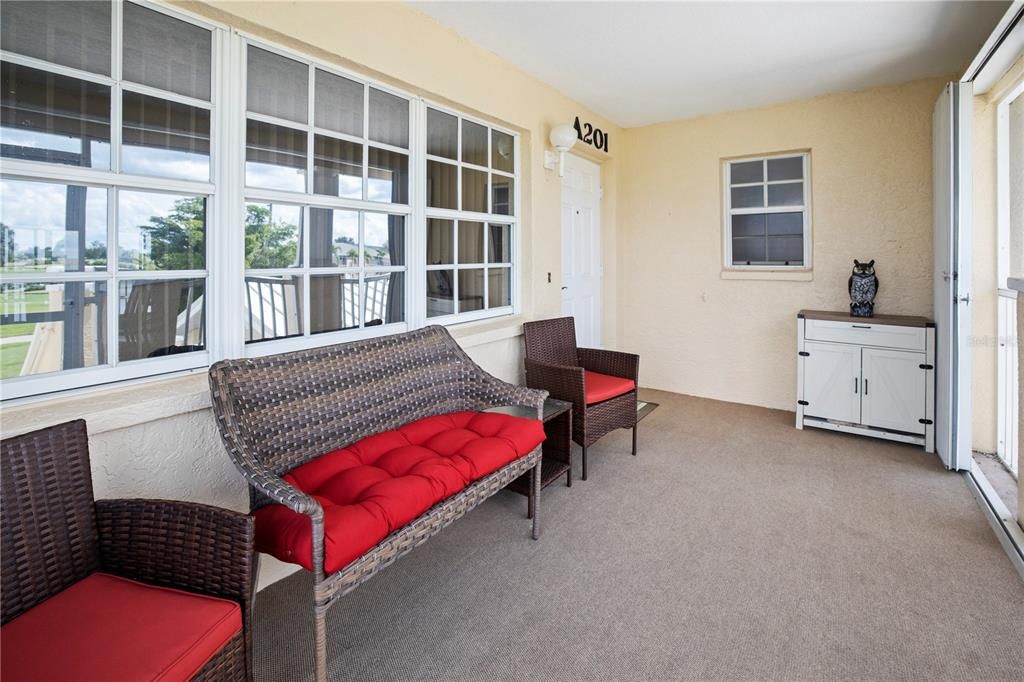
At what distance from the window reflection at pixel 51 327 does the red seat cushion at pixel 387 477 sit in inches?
32.0

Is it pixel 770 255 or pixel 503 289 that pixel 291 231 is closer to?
pixel 503 289

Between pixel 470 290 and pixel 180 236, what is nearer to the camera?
pixel 180 236

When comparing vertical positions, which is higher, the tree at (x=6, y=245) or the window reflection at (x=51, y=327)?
the tree at (x=6, y=245)

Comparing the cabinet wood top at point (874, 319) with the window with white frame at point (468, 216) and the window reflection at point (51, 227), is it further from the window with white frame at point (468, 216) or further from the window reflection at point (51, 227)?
the window reflection at point (51, 227)

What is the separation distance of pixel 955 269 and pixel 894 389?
3.26 ft

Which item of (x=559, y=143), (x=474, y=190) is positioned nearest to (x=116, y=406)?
(x=474, y=190)

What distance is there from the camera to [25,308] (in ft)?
5.66

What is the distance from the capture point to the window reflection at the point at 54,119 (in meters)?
1.65

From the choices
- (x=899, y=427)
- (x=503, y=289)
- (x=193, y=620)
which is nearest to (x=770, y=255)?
(x=899, y=427)

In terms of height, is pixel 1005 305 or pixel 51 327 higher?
pixel 1005 305

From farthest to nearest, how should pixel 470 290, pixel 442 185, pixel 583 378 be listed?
pixel 470 290
pixel 442 185
pixel 583 378

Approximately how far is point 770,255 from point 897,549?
3.04 metres

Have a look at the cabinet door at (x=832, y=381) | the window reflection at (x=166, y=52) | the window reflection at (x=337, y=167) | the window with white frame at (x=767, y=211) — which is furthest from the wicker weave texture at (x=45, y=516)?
the window with white frame at (x=767, y=211)

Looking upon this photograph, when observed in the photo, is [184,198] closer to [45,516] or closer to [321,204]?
[321,204]
